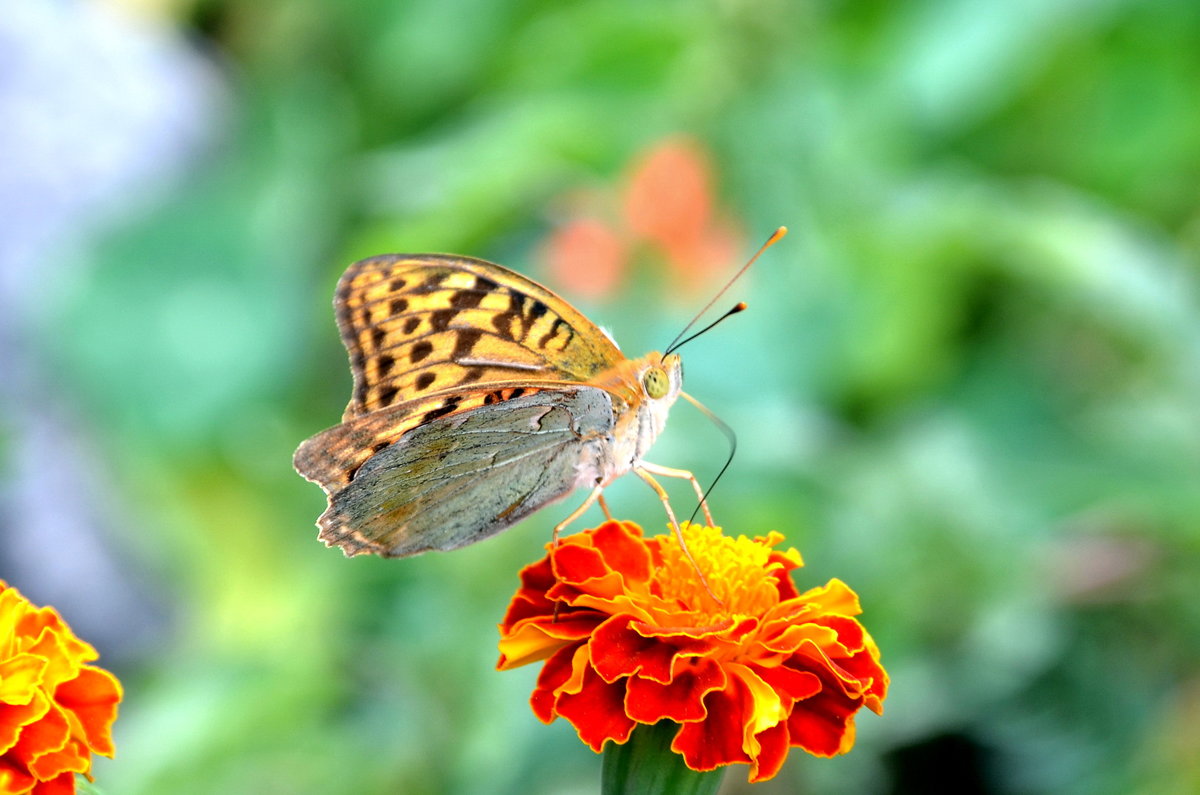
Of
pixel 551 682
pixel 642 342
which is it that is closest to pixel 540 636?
pixel 551 682

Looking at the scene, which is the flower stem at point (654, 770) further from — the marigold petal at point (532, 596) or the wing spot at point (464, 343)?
the wing spot at point (464, 343)

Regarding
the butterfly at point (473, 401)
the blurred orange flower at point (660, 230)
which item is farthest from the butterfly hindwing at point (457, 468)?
the blurred orange flower at point (660, 230)

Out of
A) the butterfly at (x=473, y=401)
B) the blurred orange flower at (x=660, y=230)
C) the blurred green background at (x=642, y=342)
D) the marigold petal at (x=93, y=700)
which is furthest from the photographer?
the blurred orange flower at (x=660, y=230)

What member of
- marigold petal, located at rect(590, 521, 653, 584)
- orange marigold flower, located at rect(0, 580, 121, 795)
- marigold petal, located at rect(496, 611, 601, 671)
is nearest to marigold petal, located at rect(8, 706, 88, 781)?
orange marigold flower, located at rect(0, 580, 121, 795)

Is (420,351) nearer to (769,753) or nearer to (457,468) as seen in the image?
(457,468)

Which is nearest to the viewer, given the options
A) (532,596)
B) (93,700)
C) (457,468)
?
(93,700)
